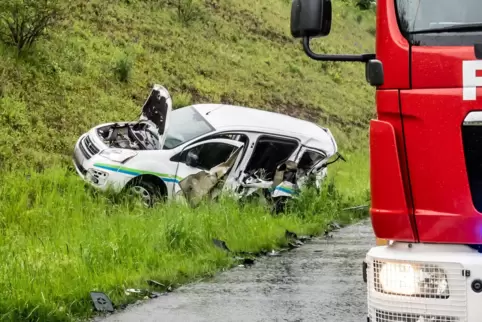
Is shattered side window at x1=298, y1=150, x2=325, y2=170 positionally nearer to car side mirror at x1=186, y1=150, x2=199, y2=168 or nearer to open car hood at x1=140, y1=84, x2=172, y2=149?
car side mirror at x1=186, y1=150, x2=199, y2=168

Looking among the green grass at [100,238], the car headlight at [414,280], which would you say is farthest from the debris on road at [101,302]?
the car headlight at [414,280]

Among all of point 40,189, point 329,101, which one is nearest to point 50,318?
point 40,189

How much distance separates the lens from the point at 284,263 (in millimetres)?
10078

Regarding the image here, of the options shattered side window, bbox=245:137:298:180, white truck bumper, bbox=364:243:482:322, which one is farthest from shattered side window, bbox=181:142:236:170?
white truck bumper, bbox=364:243:482:322

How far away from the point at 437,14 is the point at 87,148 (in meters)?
10.8

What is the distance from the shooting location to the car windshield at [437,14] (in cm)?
431

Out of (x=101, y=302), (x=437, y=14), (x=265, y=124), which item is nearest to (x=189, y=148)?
(x=265, y=124)

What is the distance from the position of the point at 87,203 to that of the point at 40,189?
1.22 m

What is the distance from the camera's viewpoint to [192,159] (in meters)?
14.3

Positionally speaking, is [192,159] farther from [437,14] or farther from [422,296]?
[422,296]

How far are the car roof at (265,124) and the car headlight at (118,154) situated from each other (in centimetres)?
152

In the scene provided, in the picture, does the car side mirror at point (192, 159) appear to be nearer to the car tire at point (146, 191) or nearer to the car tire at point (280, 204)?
the car tire at point (146, 191)

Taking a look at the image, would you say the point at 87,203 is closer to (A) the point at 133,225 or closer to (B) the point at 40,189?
(B) the point at 40,189

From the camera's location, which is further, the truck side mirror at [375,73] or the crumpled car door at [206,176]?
the crumpled car door at [206,176]
